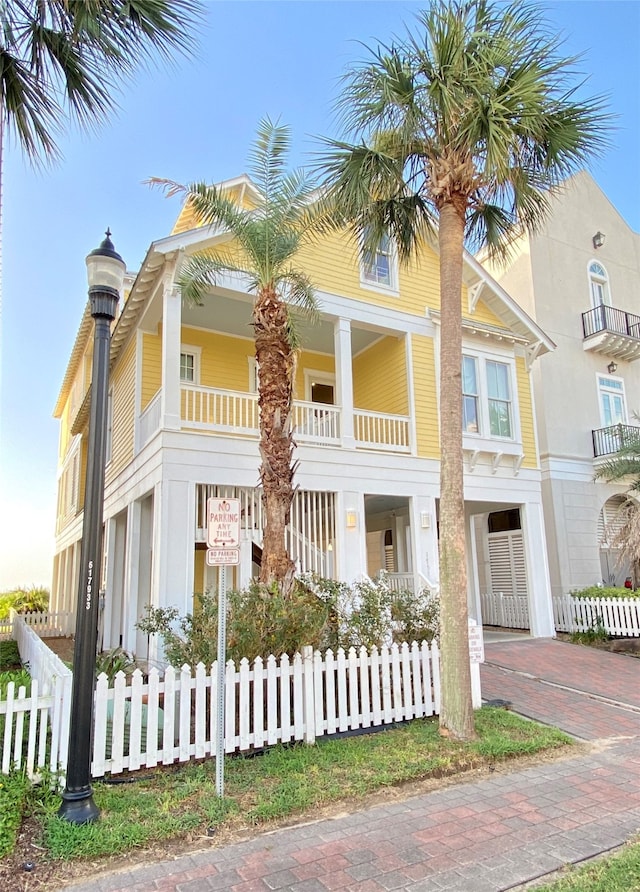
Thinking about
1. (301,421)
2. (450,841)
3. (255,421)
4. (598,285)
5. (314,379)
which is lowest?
(450,841)

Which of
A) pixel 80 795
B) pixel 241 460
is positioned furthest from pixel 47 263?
pixel 80 795

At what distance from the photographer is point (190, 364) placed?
14.1 m

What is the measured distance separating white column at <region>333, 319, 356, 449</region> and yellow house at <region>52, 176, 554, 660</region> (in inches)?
1.2

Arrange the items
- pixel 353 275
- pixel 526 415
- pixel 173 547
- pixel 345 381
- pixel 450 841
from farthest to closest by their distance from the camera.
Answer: pixel 526 415
pixel 353 275
pixel 345 381
pixel 173 547
pixel 450 841

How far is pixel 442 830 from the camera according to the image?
4422mm

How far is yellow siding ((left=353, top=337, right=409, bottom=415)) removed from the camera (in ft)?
46.5

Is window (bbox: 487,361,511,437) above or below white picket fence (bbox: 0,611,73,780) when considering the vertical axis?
above

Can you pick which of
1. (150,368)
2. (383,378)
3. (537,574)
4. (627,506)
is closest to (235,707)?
(150,368)

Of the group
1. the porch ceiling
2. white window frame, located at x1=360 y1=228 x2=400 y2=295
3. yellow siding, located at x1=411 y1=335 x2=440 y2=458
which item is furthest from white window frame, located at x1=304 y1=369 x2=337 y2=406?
white window frame, located at x1=360 y1=228 x2=400 y2=295

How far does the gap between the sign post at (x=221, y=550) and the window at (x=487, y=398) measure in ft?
31.6

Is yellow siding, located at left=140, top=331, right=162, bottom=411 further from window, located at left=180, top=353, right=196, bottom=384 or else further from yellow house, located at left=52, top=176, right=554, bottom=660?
window, located at left=180, top=353, right=196, bottom=384

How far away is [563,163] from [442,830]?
8.06 m

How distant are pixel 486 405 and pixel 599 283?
9.06 meters

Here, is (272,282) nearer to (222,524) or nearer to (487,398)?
(222,524)
